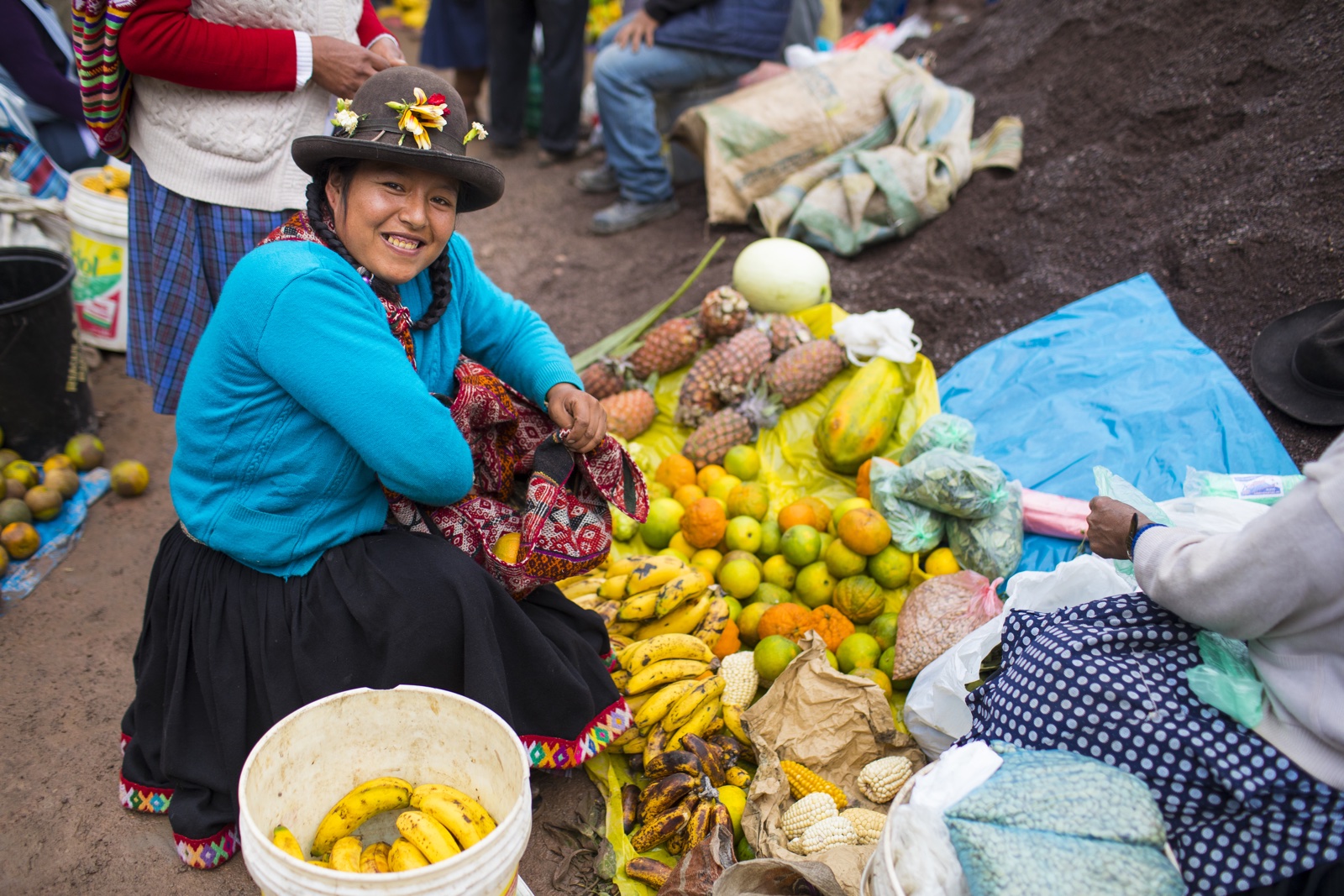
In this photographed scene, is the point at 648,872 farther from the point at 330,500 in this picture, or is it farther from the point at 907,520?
the point at 907,520

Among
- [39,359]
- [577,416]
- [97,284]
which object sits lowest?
[97,284]

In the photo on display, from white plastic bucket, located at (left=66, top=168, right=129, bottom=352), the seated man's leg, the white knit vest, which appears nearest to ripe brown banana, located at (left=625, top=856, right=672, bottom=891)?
the white knit vest

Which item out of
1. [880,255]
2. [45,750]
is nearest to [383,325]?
[45,750]

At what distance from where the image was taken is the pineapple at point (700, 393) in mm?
3902

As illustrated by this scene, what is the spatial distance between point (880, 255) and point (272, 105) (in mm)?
3451

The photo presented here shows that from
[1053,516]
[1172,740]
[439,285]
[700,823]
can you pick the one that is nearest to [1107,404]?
[1053,516]

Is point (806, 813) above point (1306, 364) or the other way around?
the other way around

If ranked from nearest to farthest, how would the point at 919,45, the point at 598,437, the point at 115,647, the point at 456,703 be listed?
the point at 456,703 → the point at 598,437 → the point at 115,647 → the point at 919,45

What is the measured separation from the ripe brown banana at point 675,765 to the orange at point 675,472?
1375mm

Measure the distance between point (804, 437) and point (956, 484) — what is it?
958 mm

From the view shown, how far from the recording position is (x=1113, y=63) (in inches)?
204

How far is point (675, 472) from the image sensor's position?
12.0 ft

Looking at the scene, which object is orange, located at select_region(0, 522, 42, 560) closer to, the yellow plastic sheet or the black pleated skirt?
the black pleated skirt

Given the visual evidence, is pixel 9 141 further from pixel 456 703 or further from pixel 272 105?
pixel 456 703
